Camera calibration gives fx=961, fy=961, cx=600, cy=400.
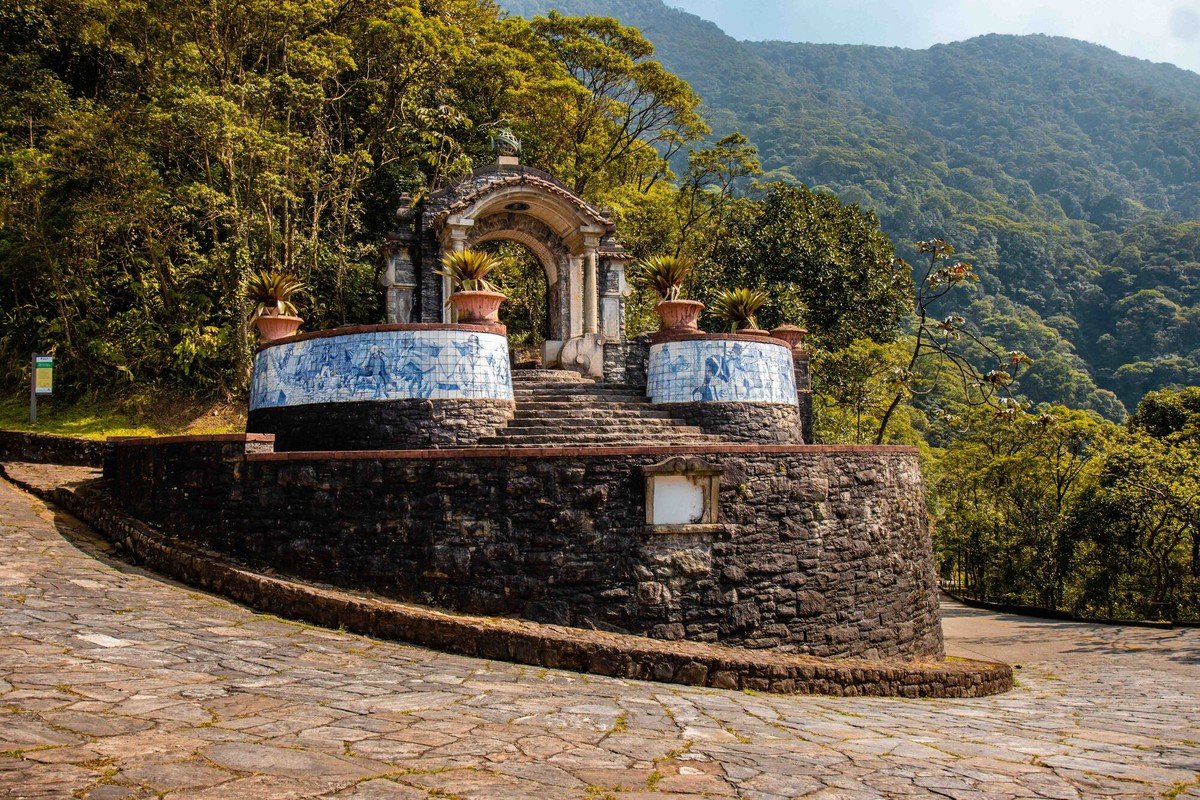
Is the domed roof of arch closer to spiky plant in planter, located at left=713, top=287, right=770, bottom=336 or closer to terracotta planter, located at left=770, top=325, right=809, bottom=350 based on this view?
spiky plant in planter, located at left=713, top=287, right=770, bottom=336

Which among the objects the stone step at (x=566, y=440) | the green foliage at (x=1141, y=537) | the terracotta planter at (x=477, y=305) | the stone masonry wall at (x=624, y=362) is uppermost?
the terracotta planter at (x=477, y=305)

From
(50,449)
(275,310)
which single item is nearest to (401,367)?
(275,310)

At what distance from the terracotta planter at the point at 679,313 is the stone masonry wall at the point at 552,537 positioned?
3.14 metres

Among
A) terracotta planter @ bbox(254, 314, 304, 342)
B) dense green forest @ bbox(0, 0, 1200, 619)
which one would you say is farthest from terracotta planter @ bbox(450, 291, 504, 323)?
dense green forest @ bbox(0, 0, 1200, 619)

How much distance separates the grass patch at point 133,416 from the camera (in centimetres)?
1789

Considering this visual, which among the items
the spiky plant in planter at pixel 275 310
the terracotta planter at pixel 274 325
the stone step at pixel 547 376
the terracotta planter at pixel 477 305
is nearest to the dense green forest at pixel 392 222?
the spiky plant in planter at pixel 275 310

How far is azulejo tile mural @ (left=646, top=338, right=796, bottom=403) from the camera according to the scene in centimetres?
1199

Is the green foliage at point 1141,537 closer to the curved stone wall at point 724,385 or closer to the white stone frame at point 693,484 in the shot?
the curved stone wall at point 724,385

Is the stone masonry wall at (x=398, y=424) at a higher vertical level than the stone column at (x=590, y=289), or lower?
lower

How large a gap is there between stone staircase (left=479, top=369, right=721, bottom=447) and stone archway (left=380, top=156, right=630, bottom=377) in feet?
9.07

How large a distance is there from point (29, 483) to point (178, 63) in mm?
8409

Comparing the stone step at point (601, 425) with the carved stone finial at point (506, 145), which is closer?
the stone step at point (601, 425)

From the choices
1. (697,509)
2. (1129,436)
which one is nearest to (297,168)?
(697,509)

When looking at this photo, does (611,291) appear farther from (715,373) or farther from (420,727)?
(420,727)
